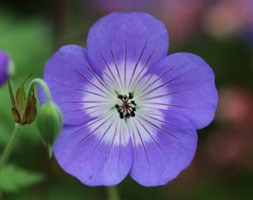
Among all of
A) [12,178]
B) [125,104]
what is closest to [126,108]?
[125,104]

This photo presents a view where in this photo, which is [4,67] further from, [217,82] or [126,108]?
[217,82]

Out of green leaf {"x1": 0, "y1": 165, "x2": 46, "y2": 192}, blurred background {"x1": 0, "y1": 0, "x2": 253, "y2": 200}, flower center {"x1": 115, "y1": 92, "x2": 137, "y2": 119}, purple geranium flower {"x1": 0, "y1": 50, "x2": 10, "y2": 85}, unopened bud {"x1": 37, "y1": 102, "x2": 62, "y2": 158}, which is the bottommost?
blurred background {"x1": 0, "y1": 0, "x2": 253, "y2": 200}

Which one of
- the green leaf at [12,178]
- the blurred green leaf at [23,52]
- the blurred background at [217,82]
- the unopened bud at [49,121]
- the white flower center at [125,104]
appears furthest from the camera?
the blurred background at [217,82]

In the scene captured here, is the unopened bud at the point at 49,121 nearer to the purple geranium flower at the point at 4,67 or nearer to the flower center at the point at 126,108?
the purple geranium flower at the point at 4,67

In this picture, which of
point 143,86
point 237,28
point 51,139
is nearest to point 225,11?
point 237,28

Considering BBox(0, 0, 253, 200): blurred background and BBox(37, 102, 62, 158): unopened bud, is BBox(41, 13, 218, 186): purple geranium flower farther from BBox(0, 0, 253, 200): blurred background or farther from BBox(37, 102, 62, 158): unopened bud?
BBox(0, 0, 253, 200): blurred background

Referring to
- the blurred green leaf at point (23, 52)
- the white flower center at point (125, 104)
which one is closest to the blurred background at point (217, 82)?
the blurred green leaf at point (23, 52)

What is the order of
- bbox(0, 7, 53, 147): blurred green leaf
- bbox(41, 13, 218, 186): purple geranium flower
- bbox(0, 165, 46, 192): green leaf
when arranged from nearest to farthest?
1. bbox(41, 13, 218, 186): purple geranium flower
2. bbox(0, 165, 46, 192): green leaf
3. bbox(0, 7, 53, 147): blurred green leaf

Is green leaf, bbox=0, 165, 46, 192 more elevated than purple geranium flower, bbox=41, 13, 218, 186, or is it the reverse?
purple geranium flower, bbox=41, 13, 218, 186

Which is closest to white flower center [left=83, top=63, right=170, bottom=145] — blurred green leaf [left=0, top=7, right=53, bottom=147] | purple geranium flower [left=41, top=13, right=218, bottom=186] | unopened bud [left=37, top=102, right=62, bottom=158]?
purple geranium flower [left=41, top=13, right=218, bottom=186]
